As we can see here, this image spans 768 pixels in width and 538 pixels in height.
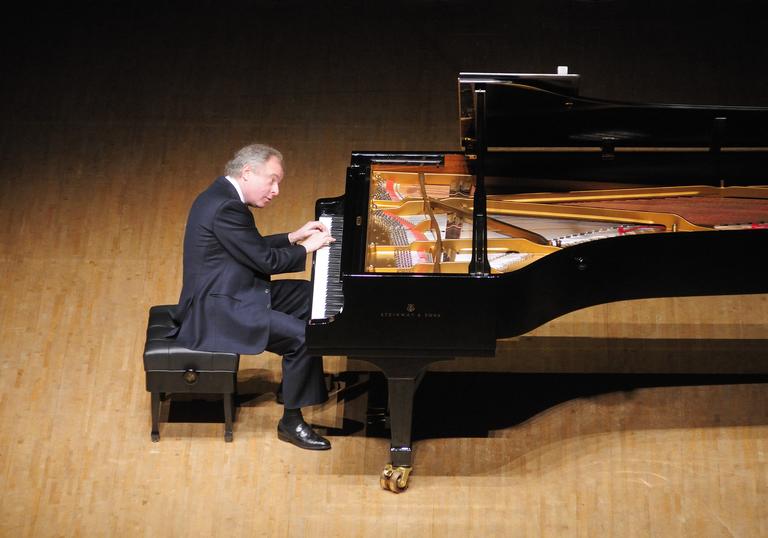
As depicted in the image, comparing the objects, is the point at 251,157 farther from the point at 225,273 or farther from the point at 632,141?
the point at 632,141

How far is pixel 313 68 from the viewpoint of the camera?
23.7 feet

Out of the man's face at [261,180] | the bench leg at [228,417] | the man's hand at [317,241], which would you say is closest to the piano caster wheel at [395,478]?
the bench leg at [228,417]

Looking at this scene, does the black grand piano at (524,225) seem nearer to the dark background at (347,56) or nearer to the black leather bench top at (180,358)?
the black leather bench top at (180,358)

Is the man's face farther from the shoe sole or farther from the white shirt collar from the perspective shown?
the shoe sole

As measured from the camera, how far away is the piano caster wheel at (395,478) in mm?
5148

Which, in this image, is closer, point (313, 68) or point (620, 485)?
point (620, 485)

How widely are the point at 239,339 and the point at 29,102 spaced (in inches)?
108

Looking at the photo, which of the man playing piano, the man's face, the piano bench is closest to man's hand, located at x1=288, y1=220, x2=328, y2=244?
the man playing piano

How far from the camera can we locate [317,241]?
5180 mm

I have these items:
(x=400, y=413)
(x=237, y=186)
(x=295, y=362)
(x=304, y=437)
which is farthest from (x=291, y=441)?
(x=237, y=186)

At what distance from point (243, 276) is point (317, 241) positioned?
0.35 metres

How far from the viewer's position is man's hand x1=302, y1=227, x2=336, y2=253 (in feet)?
16.9

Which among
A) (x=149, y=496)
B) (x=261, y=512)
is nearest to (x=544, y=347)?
(x=261, y=512)

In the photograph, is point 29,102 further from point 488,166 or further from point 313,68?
point 488,166
